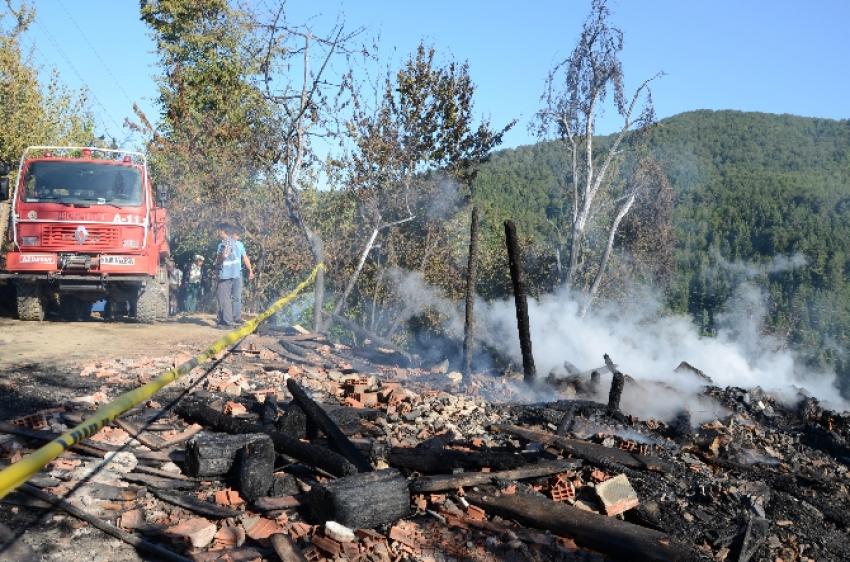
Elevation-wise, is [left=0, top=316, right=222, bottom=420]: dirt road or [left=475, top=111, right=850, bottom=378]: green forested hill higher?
[left=475, top=111, right=850, bottom=378]: green forested hill

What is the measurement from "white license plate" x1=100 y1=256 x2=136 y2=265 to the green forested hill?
22.6m

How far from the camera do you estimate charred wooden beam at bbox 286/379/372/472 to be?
4.99 meters

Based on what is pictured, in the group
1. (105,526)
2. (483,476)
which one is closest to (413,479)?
(483,476)

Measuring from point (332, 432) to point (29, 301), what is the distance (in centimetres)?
912

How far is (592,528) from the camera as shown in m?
4.45

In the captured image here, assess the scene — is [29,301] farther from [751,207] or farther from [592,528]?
[751,207]

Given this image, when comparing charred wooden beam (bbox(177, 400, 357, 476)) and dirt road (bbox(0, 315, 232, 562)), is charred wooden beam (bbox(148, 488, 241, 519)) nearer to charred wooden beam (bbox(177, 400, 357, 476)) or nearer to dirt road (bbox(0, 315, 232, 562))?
dirt road (bbox(0, 315, 232, 562))

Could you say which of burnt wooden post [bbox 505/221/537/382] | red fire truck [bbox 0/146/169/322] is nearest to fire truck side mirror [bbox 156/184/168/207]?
red fire truck [bbox 0/146/169/322]

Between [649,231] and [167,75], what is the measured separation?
77.7ft

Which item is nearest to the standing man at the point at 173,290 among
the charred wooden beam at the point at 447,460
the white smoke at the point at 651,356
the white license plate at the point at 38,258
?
the white license plate at the point at 38,258

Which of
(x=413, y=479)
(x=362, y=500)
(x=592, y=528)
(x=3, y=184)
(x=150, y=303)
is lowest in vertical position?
(x=592, y=528)

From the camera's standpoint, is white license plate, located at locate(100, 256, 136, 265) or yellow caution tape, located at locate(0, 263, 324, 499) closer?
yellow caution tape, located at locate(0, 263, 324, 499)

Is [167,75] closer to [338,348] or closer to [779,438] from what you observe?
[338,348]

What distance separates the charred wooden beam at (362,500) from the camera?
4074mm
